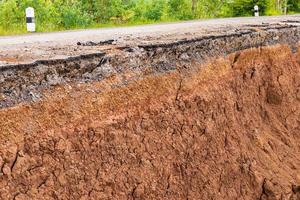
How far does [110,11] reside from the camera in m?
12.2

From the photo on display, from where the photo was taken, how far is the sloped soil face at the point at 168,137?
7.88 ft

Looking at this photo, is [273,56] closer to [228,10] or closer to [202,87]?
[202,87]

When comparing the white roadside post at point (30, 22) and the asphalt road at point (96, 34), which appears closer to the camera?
the asphalt road at point (96, 34)

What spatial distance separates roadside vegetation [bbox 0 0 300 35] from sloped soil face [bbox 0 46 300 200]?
448 centimetres

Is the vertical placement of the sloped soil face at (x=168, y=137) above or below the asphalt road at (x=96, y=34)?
below

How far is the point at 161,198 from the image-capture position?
118 inches

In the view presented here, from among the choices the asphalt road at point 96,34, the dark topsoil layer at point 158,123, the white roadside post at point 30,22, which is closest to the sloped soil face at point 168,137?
the dark topsoil layer at point 158,123

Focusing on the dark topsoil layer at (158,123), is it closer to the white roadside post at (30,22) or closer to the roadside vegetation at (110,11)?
the roadside vegetation at (110,11)

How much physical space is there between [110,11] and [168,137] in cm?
938

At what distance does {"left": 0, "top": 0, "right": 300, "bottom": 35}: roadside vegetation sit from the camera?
33.7ft

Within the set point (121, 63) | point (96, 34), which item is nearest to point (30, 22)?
point (96, 34)

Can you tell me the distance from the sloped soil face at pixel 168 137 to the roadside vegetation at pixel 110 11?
4.48 meters

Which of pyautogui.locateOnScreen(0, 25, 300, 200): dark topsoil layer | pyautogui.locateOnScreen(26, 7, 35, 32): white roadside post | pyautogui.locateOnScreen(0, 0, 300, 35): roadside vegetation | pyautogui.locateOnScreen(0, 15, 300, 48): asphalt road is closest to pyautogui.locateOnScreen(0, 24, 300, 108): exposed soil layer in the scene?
pyautogui.locateOnScreen(0, 25, 300, 200): dark topsoil layer

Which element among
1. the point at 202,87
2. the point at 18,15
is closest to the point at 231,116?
the point at 202,87
